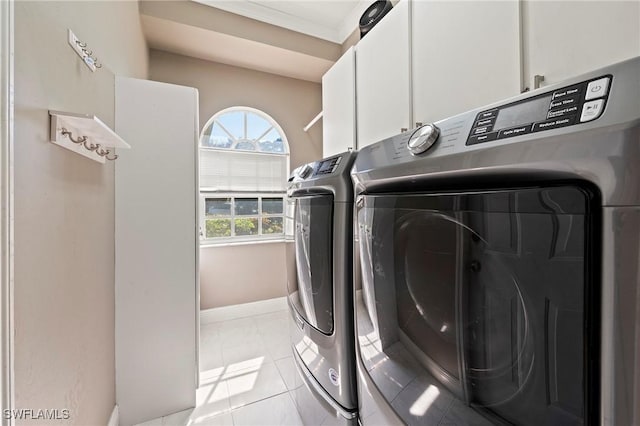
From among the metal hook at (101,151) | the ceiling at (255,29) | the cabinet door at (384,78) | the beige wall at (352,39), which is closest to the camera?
the metal hook at (101,151)

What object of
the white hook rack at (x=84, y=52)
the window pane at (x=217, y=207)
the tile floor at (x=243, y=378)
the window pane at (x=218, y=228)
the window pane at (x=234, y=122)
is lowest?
the tile floor at (x=243, y=378)

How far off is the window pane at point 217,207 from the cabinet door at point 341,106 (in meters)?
1.67

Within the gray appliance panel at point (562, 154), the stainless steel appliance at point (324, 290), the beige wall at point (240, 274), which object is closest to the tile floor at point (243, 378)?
the beige wall at point (240, 274)

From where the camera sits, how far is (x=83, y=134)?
1.12m

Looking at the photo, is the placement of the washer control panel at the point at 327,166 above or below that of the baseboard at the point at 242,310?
above

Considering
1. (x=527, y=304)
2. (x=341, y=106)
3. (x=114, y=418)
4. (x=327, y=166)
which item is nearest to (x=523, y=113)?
(x=527, y=304)

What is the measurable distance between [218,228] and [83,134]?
7.30 ft

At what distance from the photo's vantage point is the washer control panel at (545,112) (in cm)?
40

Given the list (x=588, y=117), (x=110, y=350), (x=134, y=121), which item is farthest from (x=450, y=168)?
(x=110, y=350)

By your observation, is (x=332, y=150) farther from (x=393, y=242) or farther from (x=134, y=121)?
(x=393, y=242)

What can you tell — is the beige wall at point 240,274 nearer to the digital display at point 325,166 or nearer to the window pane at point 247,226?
the window pane at point 247,226

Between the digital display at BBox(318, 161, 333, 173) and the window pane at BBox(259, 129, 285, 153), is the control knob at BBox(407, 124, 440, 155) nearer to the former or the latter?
the digital display at BBox(318, 161, 333, 173)

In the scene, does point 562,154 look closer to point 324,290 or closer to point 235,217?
point 324,290

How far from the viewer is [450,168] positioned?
58cm
